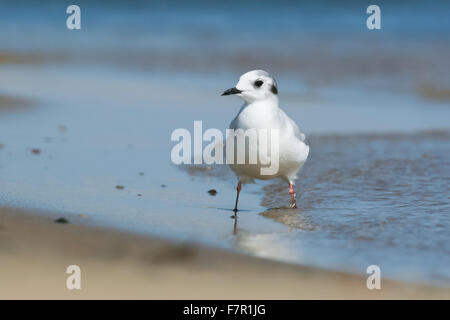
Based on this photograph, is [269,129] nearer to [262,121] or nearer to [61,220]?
[262,121]

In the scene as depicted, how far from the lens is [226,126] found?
841 centimetres

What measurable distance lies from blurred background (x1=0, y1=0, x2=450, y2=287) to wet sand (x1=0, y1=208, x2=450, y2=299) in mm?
204

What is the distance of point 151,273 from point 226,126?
15.3 feet

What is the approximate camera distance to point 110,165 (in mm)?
6703

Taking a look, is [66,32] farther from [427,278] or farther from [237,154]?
[427,278]

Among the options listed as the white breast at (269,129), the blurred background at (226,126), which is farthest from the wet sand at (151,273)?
the white breast at (269,129)

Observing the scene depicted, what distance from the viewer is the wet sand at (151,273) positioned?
3.62 m

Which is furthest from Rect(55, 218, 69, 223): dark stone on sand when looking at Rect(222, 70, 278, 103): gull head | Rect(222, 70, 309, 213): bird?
Rect(222, 70, 278, 103): gull head

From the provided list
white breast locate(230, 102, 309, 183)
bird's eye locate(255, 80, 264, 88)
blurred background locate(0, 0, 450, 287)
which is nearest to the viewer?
blurred background locate(0, 0, 450, 287)

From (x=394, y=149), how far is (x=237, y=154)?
282 cm

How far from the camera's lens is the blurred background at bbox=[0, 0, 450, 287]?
15.5 ft

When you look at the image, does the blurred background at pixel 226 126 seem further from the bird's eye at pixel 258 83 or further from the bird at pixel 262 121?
the bird's eye at pixel 258 83

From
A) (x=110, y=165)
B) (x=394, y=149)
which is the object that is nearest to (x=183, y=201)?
(x=110, y=165)

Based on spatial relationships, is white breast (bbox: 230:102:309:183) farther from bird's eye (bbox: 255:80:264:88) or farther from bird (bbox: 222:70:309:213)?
bird's eye (bbox: 255:80:264:88)
